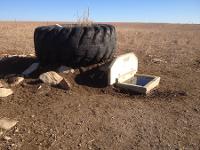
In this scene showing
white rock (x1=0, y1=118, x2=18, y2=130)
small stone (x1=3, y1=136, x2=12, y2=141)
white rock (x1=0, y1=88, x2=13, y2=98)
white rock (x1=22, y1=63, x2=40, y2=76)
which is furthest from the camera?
white rock (x1=22, y1=63, x2=40, y2=76)

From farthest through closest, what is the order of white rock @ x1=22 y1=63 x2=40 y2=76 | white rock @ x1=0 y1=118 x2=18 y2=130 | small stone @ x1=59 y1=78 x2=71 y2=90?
white rock @ x1=22 y1=63 x2=40 y2=76 < small stone @ x1=59 y1=78 x2=71 y2=90 < white rock @ x1=0 y1=118 x2=18 y2=130

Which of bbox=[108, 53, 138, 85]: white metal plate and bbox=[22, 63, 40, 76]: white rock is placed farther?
bbox=[22, 63, 40, 76]: white rock

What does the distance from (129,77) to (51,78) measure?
1627mm

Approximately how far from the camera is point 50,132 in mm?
4348

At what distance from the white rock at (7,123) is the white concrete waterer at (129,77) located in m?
2.06

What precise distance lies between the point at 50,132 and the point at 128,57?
2.74 metres

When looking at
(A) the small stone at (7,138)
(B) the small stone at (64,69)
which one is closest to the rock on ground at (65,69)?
(B) the small stone at (64,69)

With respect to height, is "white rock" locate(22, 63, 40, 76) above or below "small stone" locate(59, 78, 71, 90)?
above

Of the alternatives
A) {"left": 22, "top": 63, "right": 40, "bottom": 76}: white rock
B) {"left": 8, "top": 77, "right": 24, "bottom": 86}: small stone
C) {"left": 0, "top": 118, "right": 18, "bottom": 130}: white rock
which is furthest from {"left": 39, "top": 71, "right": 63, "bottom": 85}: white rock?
{"left": 0, "top": 118, "right": 18, "bottom": 130}: white rock

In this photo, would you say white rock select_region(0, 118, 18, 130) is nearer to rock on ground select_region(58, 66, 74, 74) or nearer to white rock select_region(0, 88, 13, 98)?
white rock select_region(0, 88, 13, 98)

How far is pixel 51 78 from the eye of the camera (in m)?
5.80

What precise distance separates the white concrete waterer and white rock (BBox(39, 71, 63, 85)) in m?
0.89

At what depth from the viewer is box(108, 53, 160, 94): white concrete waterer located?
5.98 m

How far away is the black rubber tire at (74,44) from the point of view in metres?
6.09
